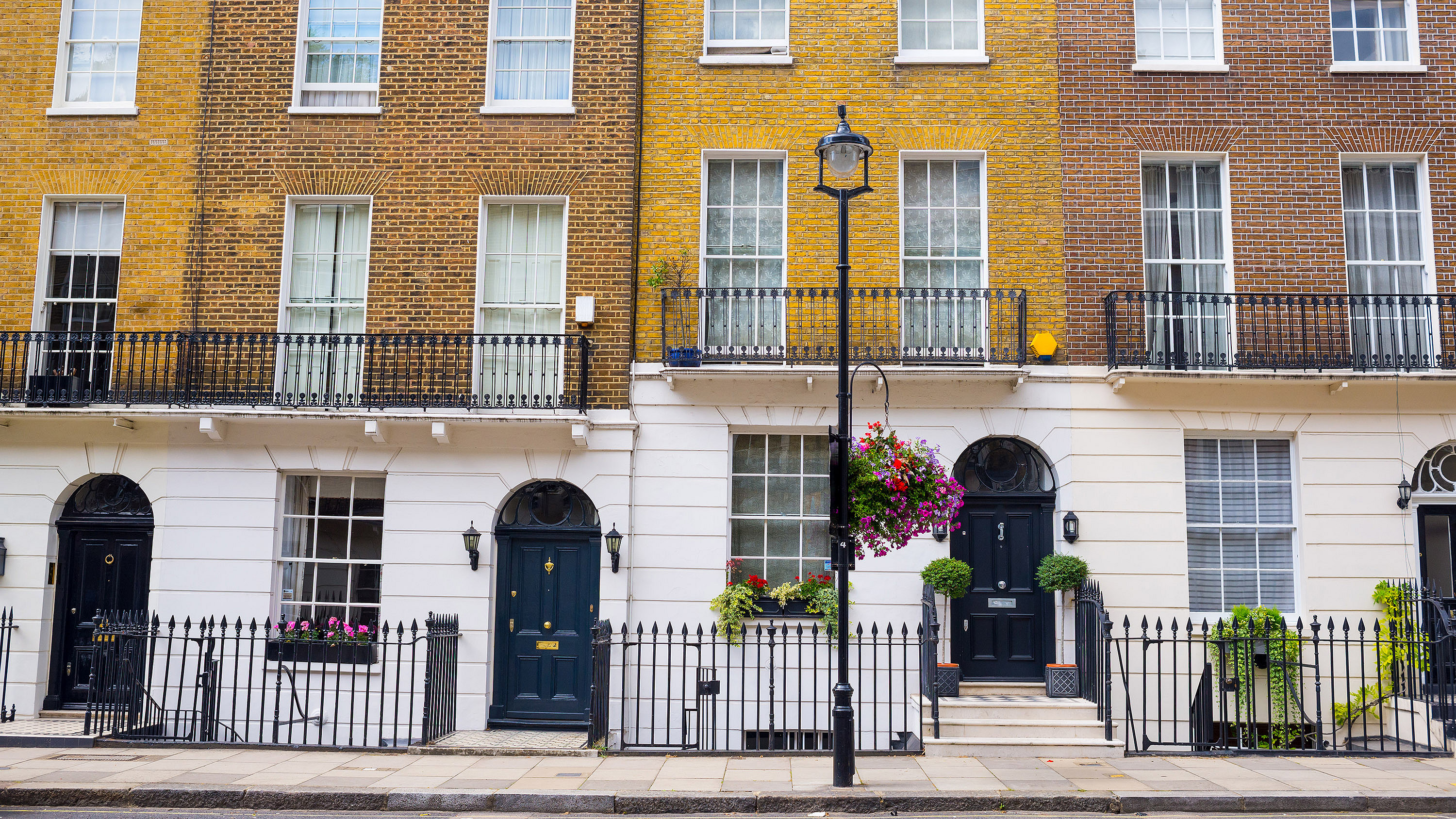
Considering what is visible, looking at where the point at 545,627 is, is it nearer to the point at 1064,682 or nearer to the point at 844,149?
the point at 1064,682

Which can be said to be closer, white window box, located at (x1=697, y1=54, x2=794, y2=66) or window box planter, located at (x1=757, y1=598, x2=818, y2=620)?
window box planter, located at (x1=757, y1=598, x2=818, y2=620)

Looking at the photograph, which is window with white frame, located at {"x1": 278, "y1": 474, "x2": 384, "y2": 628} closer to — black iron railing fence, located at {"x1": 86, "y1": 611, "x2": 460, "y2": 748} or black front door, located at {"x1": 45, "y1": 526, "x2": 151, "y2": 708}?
black iron railing fence, located at {"x1": 86, "y1": 611, "x2": 460, "y2": 748}

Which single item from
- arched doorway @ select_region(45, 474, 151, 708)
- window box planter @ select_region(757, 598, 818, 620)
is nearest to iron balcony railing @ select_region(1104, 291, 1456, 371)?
window box planter @ select_region(757, 598, 818, 620)

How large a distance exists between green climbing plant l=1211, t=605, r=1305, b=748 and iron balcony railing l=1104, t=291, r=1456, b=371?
2.89 meters

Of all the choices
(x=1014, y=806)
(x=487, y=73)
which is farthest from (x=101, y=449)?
(x=1014, y=806)

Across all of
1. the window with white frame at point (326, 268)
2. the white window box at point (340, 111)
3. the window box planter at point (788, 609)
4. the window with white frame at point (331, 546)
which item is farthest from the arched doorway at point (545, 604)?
the white window box at point (340, 111)

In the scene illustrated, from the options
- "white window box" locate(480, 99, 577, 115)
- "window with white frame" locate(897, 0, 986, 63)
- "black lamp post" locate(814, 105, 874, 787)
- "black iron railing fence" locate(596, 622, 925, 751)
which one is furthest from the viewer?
"window with white frame" locate(897, 0, 986, 63)

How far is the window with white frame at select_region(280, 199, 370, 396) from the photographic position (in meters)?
13.3

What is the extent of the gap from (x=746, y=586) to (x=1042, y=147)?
257 inches

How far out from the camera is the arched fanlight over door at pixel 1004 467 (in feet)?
41.7

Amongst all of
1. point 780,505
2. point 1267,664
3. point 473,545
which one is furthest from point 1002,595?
point 473,545

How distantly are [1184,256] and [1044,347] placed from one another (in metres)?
2.32

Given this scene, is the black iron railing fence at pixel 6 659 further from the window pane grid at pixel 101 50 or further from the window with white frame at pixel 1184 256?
the window with white frame at pixel 1184 256

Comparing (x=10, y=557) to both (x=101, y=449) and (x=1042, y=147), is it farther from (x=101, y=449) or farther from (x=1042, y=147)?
(x=1042, y=147)
